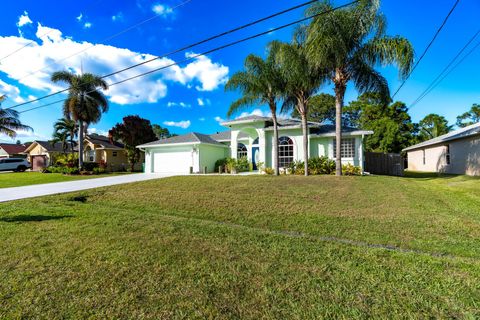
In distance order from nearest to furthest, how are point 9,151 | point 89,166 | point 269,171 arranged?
point 269,171 < point 89,166 < point 9,151

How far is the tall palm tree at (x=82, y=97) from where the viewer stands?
70.0 feet

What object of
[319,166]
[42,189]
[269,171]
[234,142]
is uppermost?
[234,142]

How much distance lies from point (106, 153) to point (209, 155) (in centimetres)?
1638

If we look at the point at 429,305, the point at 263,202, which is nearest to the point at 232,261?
the point at 429,305

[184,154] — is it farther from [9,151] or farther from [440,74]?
[9,151]

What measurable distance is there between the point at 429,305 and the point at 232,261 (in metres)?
2.52

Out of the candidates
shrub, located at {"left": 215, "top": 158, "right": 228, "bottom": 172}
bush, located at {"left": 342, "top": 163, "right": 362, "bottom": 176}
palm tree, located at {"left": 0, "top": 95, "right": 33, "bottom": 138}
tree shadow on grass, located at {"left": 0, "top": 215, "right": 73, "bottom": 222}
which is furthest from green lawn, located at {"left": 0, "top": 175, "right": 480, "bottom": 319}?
palm tree, located at {"left": 0, "top": 95, "right": 33, "bottom": 138}

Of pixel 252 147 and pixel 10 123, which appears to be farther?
pixel 10 123

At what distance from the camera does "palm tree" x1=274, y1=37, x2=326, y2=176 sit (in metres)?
13.1

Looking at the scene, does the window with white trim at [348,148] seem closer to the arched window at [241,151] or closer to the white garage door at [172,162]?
the arched window at [241,151]

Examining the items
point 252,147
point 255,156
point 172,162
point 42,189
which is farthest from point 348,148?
point 42,189

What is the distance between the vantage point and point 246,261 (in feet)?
12.3

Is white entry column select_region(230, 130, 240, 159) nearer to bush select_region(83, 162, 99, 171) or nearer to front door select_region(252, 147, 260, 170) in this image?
front door select_region(252, 147, 260, 170)

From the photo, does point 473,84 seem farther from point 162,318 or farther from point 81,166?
point 81,166
